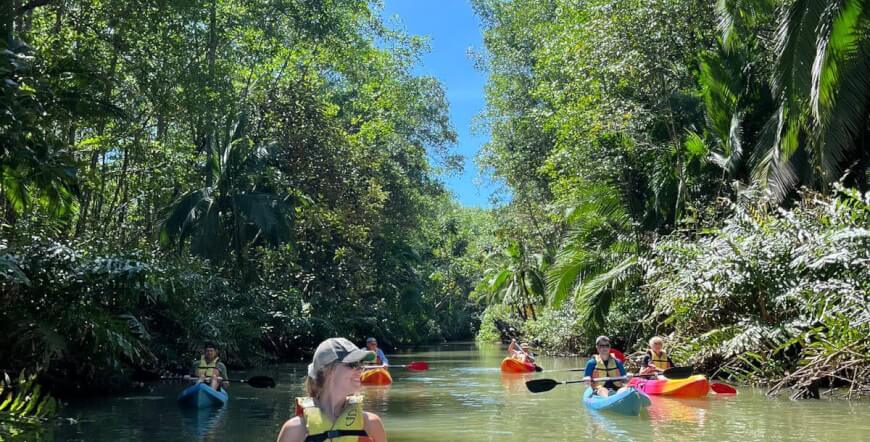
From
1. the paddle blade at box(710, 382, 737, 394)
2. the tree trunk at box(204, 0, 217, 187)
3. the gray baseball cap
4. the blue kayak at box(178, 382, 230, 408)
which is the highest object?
the tree trunk at box(204, 0, 217, 187)

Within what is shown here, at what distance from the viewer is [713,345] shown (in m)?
16.8

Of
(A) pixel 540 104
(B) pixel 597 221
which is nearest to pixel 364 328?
(A) pixel 540 104

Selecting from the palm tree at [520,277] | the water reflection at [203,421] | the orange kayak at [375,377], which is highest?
the palm tree at [520,277]

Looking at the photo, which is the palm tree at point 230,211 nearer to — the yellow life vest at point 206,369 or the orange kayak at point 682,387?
the yellow life vest at point 206,369

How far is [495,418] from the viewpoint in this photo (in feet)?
45.0

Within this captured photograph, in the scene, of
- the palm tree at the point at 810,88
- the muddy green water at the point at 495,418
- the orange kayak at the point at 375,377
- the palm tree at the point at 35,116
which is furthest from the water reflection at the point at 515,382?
the palm tree at the point at 35,116

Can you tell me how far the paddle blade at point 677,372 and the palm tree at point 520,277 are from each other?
22250 millimetres

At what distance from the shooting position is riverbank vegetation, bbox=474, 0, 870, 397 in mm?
13938

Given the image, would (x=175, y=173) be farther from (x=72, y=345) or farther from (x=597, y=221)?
(x=597, y=221)

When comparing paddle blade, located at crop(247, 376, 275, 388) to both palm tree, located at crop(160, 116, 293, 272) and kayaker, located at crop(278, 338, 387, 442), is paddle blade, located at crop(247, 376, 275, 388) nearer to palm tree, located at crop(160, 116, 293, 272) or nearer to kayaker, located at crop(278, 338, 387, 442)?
kayaker, located at crop(278, 338, 387, 442)

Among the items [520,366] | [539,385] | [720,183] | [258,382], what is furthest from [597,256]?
[258,382]

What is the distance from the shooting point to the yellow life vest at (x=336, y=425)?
3.91 m

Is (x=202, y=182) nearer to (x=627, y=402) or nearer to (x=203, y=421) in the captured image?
(x=203, y=421)

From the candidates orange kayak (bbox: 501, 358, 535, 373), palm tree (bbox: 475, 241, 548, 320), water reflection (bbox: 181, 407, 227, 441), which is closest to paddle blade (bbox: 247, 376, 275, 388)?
water reflection (bbox: 181, 407, 227, 441)
